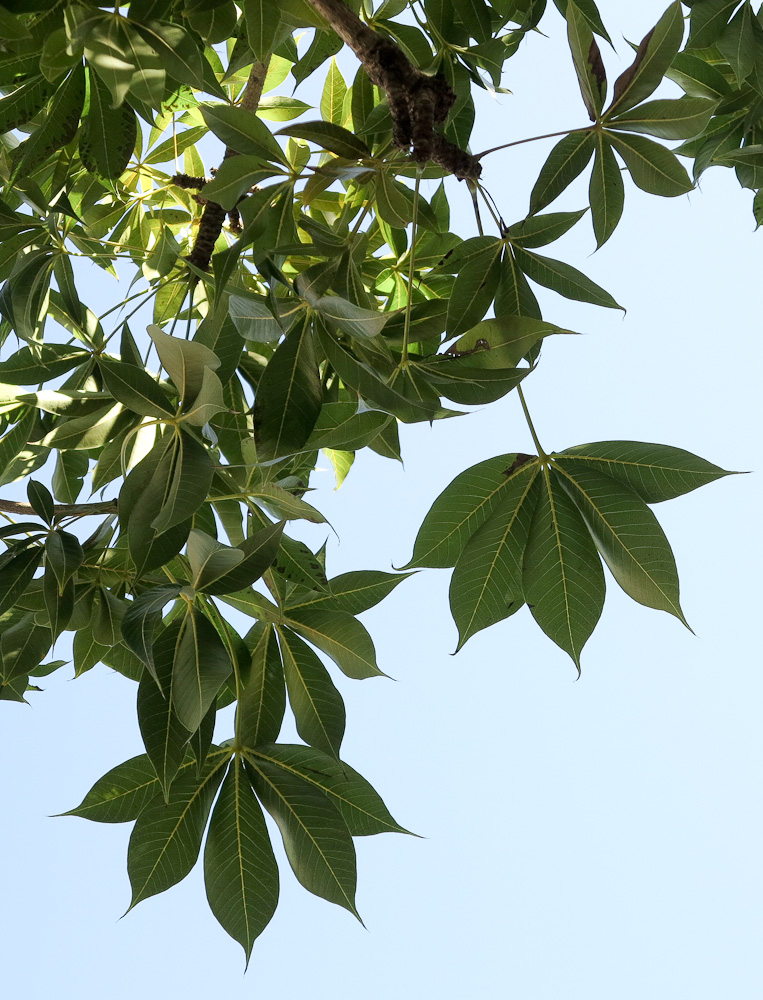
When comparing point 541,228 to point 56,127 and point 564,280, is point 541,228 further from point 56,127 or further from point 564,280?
point 56,127

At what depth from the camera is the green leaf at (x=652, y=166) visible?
25.1 inches

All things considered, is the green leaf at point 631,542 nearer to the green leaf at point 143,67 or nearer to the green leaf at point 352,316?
the green leaf at point 352,316

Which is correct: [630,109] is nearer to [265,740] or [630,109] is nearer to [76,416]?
[76,416]

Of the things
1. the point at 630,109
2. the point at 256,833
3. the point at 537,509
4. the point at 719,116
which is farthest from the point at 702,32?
the point at 256,833

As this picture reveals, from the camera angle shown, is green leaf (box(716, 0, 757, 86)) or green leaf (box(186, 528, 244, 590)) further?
green leaf (box(716, 0, 757, 86))

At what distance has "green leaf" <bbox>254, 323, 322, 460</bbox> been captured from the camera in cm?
59

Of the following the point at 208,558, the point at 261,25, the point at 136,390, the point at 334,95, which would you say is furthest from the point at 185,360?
the point at 334,95

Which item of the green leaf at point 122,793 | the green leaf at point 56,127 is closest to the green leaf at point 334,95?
the green leaf at point 56,127

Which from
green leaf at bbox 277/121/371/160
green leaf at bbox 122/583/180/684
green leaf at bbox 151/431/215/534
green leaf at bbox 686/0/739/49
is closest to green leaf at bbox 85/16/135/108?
green leaf at bbox 277/121/371/160

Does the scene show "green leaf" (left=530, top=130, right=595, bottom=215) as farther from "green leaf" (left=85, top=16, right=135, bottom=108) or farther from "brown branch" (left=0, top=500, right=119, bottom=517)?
"brown branch" (left=0, top=500, right=119, bottom=517)

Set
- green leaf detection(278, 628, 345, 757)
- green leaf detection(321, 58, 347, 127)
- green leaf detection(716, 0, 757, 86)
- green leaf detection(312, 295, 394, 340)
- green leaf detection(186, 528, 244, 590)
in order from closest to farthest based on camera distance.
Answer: green leaf detection(312, 295, 394, 340) → green leaf detection(186, 528, 244, 590) → green leaf detection(278, 628, 345, 757) → green leaf detection(716, 0, 757, 86) → green leaf detection(321, 58, 347, 127)

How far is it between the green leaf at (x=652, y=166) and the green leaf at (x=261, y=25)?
256 mm

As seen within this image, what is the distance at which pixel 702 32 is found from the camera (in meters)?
0.82

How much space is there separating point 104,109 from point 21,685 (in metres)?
0.47
